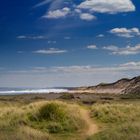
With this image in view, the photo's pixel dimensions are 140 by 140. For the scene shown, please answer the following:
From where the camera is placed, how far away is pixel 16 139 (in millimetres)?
18562

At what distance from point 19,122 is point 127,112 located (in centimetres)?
979

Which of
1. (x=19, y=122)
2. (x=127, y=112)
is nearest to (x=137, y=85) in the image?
(x=127, y=112)

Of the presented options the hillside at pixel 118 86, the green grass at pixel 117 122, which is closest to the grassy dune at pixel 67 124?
the green grass at pixel 117 122

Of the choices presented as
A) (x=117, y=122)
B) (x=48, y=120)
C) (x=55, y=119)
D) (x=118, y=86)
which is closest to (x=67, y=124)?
(x=55, y=119)

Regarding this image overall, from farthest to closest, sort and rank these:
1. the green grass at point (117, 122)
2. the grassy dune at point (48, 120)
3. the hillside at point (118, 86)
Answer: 1. the hillside at point (118, 86)
2. the grassy dune at point (48, 120)
3. the green grass at point (117, 122)

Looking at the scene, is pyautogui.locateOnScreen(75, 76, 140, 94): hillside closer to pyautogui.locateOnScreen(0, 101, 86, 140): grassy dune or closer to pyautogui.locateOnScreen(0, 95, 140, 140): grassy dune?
pyautogui.locateOnScreen(0, 95, 140, 140): grassy dune

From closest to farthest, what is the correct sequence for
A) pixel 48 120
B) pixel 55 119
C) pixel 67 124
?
pixel 67 124 < pixel 48 120 < pixel 55 119

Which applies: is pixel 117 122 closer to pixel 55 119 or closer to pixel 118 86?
pixel 55 119

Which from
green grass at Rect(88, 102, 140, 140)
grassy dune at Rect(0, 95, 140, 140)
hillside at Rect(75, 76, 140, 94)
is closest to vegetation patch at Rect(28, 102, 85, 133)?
grassy dune at Rect(0, 95, 140, 140)

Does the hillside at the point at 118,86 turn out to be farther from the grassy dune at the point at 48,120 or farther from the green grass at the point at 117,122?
the grassy dune at the point at 48,120

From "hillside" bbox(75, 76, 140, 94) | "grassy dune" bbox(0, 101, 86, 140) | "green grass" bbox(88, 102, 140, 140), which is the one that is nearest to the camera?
"green grass" bbox(88, 102, 140, 140)

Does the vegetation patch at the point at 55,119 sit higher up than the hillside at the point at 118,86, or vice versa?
the hillside at the point at 118,86

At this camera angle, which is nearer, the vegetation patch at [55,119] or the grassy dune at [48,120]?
the grassy dune at [48,120]

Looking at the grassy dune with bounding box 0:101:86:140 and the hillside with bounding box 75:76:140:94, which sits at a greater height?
the hillside with bounding box 75:76:140:94
